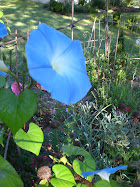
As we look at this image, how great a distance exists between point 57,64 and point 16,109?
16cm

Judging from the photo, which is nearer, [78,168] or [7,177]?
[7,177]

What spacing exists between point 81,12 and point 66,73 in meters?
8.07

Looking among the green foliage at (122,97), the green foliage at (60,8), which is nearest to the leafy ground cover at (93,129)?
the green foliage at (122,97)

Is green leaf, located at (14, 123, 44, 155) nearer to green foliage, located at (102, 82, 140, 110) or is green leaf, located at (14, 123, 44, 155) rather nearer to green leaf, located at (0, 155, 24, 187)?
green leaf, located at (0, 155, 24, 187)

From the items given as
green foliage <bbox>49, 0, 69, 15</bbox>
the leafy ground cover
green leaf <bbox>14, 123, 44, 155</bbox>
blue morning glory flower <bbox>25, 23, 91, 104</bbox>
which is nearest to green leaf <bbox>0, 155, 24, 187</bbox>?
green leaf <bbox>14, 123, 44, 155</bbox>

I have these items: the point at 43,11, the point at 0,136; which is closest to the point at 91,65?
the point at 0,136

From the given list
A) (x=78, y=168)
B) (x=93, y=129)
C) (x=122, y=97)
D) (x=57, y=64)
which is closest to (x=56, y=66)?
(x=57, y=64)

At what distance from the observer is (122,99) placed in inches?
86.6

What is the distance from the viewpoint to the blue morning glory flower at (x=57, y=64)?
16.6 inches

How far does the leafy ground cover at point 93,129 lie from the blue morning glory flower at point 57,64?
0.33 ft

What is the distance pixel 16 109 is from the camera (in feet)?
1.59

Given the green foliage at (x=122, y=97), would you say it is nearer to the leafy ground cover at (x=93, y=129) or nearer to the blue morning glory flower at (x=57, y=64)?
the leafy ground cover at (x=93, y=129)

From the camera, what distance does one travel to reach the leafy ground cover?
1004mm

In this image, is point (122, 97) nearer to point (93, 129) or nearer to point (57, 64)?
point (93, 129)
